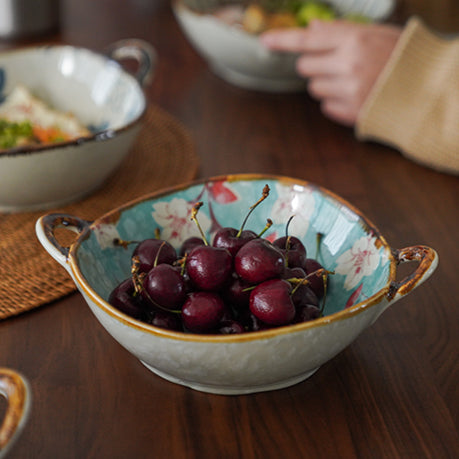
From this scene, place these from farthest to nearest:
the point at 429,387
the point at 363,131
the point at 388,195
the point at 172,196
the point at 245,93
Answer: the point at 245,93 → the point at 363,131 → the point at 388,195 → the point at 172,196 → the point at 429,387

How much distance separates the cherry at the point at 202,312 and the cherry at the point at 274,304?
28 millimetres

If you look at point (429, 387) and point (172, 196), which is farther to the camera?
point (172, 196)

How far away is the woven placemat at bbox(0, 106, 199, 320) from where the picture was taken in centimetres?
62

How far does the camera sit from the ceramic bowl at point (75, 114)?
0.71 meters

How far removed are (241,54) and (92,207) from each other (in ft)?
1.44

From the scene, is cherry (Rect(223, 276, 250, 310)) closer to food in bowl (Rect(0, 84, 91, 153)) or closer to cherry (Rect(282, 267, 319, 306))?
cherry (Rect(282, 267, 319, 306))

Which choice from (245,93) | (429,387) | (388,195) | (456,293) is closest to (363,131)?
(388,195)

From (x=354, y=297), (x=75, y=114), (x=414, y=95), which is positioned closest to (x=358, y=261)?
(x=354, y=297)

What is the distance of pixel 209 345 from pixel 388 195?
503 mm

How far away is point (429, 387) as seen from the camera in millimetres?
526

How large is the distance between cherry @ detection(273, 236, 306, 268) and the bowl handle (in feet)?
0.59

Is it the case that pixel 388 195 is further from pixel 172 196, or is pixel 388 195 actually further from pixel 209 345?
pixel 209 345

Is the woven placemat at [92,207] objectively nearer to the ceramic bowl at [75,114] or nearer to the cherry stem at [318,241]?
the ceramic bowl at [75,114]

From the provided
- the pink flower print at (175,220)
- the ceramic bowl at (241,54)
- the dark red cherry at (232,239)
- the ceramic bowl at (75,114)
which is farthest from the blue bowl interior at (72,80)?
the dark red cherry at (232,239)
